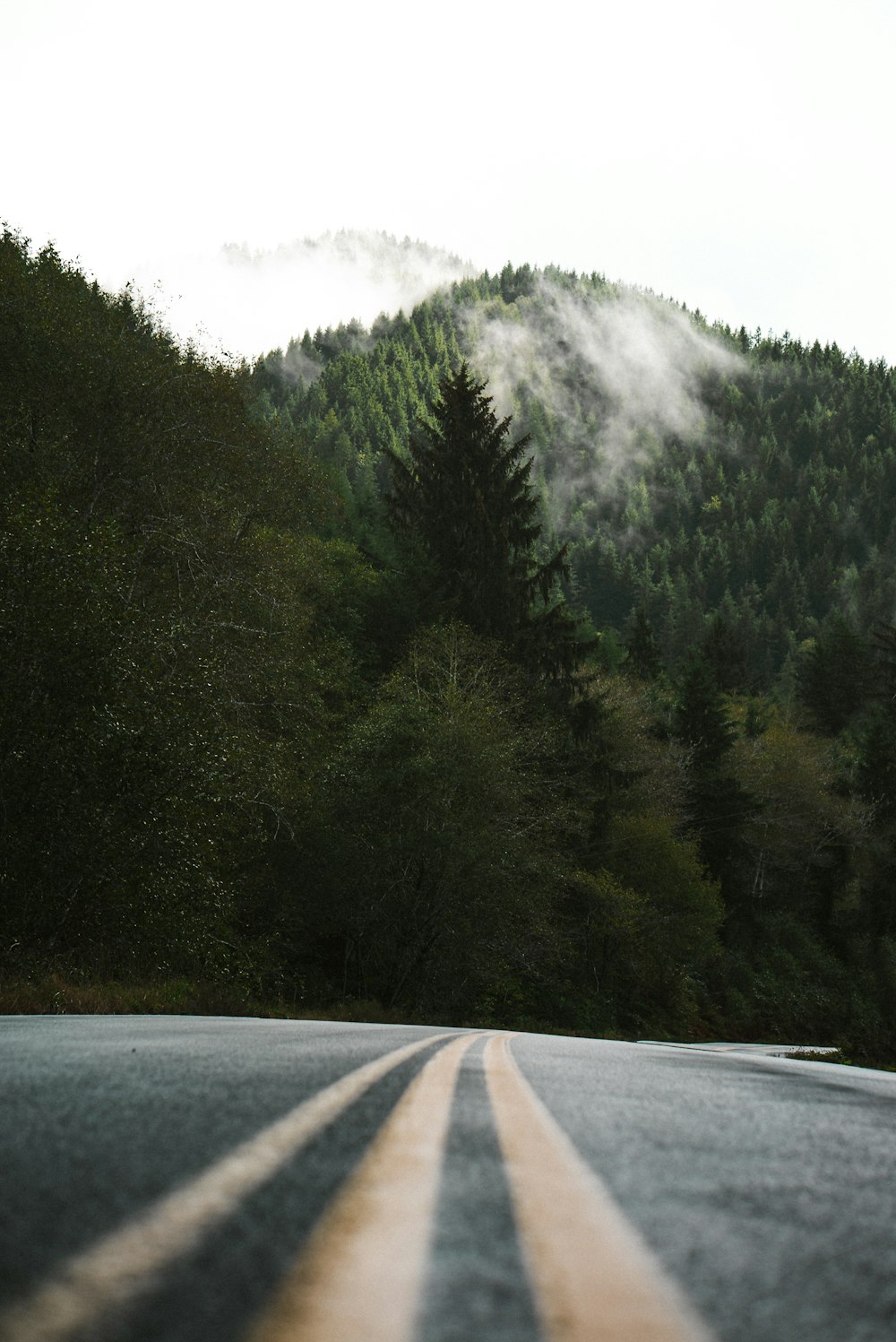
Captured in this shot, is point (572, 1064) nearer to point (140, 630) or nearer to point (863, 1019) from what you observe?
point (140, 630)

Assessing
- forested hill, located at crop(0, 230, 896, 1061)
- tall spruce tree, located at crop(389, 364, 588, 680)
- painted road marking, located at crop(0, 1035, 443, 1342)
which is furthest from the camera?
tall spruce tree, located at crop(389, 364, 588, 680)

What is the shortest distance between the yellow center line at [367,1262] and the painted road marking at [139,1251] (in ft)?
0.30

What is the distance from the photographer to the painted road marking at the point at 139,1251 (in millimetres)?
595

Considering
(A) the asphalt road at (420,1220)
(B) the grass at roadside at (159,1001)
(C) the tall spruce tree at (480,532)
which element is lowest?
(B) the grass at roadside at (159,1001)

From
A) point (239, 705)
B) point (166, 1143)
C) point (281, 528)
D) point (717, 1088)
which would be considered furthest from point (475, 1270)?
point (281, 528)

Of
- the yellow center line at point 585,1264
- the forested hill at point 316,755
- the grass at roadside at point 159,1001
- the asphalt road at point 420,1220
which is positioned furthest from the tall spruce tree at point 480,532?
the yellow center line at point 585,1264

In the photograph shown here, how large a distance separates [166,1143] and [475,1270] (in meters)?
0.51

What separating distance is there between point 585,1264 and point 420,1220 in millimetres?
163

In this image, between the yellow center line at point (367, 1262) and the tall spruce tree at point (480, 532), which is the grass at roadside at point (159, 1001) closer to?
the yellow center line at point (367, 1262)

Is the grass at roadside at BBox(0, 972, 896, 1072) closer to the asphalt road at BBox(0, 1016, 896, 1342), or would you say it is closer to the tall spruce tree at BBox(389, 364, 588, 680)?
the asphalt road at BBox(0, 1016, 896, 1342)

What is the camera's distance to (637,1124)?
1538mm

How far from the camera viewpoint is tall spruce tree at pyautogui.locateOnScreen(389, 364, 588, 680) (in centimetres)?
3594

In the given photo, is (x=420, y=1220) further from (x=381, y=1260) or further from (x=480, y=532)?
(x=480, y=532)

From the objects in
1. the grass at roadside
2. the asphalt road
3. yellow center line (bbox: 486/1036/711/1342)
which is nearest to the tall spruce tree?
the grass at roadside
